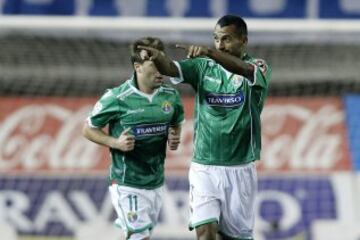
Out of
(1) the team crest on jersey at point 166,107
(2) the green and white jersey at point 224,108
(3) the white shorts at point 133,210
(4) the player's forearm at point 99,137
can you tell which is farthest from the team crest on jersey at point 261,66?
(3) the white shorts at point 133,210

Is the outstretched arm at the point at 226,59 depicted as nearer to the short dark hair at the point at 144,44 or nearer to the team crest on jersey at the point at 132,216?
the short dark hair at the point at 144,44

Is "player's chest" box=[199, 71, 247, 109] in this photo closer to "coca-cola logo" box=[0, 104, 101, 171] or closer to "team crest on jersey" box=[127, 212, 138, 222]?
"team crest on jersey" box=[127, 212, 138, 222]

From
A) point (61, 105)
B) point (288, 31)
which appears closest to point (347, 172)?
point (288, 31)

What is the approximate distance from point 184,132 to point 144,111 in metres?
3.05

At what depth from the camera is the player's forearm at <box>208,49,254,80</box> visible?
5297mm

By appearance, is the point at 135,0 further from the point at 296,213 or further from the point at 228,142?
the point at 228,142

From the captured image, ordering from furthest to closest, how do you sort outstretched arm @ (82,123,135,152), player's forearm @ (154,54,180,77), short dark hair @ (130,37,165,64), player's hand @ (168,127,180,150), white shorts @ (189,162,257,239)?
player's hand @ (168,127,180,150), outstretched arm @ (82,123,135,152), short dark hair @ (130,37,165,64), white shorts @ (189,162,257,239), player's forearm @ (154,54,180,77)

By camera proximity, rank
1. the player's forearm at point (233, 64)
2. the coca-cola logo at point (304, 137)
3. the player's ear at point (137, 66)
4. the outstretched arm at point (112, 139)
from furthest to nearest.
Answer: the coca-cola logo at point (304, 137)
the player's ear at point (137, 66)
the outstretched arm at point (112, 139)
the player's forearm at point (233, 64)

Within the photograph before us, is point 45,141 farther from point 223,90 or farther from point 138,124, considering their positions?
point 223,90

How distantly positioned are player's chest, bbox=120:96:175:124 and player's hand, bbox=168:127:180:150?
0.11 meters

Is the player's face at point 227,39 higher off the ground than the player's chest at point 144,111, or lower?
higher

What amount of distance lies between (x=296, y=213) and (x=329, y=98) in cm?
110

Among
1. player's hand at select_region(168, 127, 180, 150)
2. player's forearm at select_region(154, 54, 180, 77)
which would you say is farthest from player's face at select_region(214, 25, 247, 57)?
player's hand at select_region(168, 127, 180, 150)

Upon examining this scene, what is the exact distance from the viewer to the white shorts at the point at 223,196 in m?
5.86
